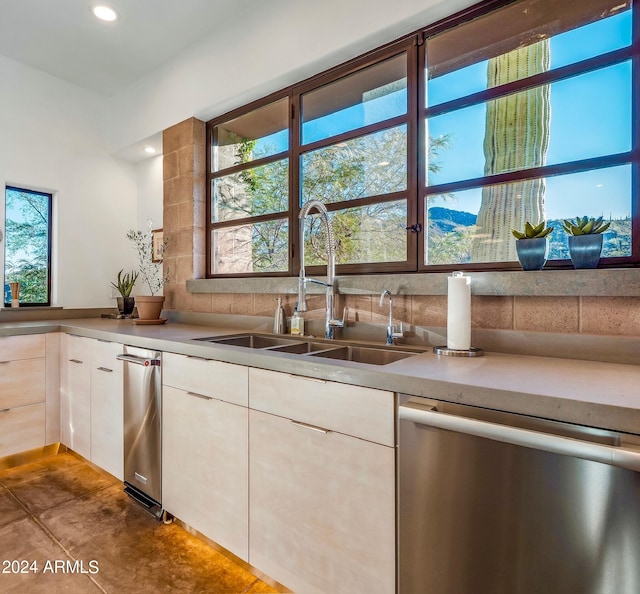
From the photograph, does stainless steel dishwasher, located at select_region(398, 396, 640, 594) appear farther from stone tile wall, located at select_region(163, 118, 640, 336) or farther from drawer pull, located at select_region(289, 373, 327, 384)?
stone tile wall, located at select_region(163, 118, 640, 336)

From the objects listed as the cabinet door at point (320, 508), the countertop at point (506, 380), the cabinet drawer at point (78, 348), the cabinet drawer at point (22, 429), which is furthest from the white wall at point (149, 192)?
the cabinet door at point (320, 508)

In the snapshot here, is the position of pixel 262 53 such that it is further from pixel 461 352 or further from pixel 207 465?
pixel 207 465

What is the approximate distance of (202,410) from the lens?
1615 mm

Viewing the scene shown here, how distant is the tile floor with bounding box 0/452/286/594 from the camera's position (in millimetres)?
1462

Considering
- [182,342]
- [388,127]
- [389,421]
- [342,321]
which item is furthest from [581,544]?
[388,127]

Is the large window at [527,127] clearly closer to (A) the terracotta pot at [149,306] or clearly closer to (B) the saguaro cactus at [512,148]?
(B) the saguaro cactus at [512,148]

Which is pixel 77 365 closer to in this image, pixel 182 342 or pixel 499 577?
pixel 182 342

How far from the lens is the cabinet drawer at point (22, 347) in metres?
2.29

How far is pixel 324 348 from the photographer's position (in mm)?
1811

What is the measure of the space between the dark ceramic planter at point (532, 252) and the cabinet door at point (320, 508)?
2.85 ft

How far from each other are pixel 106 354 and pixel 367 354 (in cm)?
147

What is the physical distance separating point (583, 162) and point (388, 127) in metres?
0.89

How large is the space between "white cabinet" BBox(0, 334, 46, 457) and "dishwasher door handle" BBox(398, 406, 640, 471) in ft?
7.98

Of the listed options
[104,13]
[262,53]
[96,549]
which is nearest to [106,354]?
[96,549]
